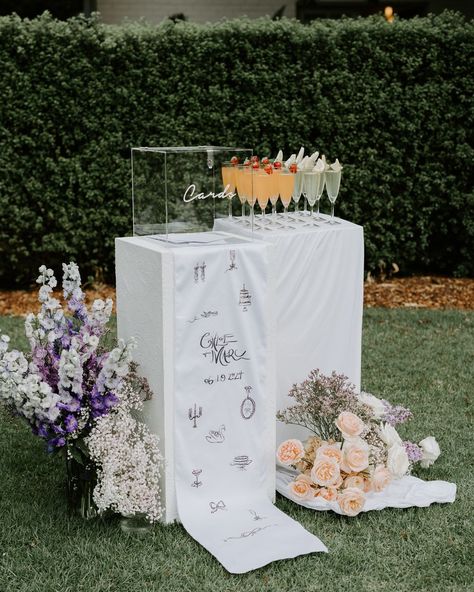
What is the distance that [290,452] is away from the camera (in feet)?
14.0

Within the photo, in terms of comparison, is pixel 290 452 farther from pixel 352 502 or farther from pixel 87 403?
pixel 87 403

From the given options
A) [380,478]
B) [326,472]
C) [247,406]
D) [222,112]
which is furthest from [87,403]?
[222,112]

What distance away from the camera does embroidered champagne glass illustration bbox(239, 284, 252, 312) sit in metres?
4.06

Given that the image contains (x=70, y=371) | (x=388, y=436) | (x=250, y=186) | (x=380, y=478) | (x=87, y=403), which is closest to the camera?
(x=70, y=371)

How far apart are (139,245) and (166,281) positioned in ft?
0.88

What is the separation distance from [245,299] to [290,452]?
2.57 ft

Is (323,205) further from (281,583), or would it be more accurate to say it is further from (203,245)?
(281,583)

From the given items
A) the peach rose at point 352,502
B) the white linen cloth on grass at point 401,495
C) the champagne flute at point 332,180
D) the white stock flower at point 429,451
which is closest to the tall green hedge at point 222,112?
the champagne flute at point 332,180

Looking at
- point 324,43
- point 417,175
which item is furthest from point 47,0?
point 417,175

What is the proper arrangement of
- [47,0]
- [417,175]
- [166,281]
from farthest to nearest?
[47,0]
[417,175]
[166,281]

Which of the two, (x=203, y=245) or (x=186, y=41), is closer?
(x=203, y=245)

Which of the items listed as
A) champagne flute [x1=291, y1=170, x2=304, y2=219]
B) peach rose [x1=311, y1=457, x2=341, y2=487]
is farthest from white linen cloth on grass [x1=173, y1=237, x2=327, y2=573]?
champagne flute [x1=291, y1=170, x2=304, y2=219]

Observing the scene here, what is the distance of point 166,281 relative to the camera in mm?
3877

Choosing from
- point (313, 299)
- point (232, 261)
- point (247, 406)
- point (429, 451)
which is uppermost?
point (232, 261)
